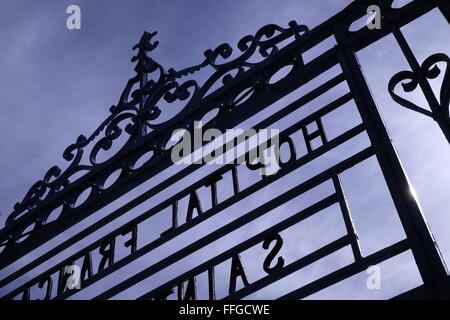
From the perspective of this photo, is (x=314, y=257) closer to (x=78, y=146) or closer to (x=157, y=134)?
(x=157, y=134)

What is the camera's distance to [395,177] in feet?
9.07

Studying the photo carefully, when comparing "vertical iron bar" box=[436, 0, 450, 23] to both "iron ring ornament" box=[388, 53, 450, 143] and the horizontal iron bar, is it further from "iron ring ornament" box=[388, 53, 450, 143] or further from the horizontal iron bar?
the horizontal iron bar

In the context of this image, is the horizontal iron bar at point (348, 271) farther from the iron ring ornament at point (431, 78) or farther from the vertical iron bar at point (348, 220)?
the iron ring ornament at point (431, 78)

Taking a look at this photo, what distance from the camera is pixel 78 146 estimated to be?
491 cm

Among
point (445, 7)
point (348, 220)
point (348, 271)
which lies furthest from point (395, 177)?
point (445, 7)

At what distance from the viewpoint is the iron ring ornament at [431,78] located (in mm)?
2736

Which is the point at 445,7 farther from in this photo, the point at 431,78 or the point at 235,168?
the point at 235,168

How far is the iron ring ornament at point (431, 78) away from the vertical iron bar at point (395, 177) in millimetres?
177

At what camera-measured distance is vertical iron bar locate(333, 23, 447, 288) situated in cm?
238

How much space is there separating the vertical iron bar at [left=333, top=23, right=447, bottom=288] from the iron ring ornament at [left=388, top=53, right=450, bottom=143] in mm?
177

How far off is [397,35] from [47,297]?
3176 millimetres

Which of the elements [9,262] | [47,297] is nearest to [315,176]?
[47,297]

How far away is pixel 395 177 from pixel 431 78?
2.06 ft
